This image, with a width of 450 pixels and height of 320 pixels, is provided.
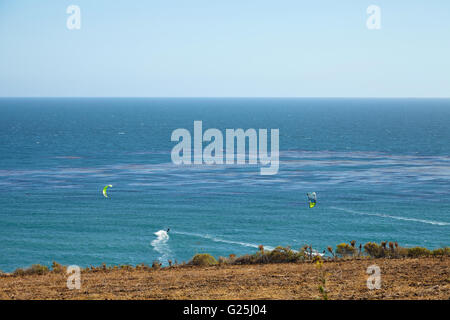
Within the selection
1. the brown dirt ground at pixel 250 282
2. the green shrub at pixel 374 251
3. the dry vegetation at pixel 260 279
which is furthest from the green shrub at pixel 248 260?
the green shrub at pixel 374 251

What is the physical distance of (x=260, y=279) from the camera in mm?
21594

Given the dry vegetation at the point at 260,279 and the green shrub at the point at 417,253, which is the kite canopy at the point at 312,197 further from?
the green shrub at the point at 417,253

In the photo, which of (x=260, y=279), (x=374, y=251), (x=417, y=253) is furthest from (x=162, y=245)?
(x=260, y=279)

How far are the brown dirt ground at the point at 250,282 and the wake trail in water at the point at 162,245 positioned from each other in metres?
16.7

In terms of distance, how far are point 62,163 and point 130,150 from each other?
2315 centimetres

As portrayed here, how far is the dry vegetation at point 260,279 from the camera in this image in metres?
18.4

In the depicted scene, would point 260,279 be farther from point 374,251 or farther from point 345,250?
point 345,250

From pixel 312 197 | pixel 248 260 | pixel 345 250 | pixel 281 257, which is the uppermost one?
pixel 312 197

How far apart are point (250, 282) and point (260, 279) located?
0.82 m

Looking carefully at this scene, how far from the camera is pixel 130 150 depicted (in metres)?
119

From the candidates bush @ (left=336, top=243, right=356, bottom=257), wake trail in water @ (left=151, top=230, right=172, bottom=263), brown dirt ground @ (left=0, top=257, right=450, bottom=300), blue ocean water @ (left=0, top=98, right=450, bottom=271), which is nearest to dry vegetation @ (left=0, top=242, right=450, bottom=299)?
brown dirt ground @ (left=0, top=257, right=450, bottom=300)

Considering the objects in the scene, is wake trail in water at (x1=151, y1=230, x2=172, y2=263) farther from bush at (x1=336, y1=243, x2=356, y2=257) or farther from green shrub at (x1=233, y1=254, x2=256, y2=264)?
bush at (x1=336, y1=243, x2=356, y2=257)

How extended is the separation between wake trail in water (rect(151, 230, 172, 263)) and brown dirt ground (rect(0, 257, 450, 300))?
1672 centimetres

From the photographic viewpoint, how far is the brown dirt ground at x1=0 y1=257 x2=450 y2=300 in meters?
18.3
